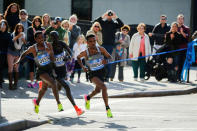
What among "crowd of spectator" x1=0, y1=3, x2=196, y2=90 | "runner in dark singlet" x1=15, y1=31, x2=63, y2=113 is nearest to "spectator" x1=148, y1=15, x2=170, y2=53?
"crowd of spectator" x1=0, y1=3, x2=196, y2=90

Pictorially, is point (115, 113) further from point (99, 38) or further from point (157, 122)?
point (99, 38)

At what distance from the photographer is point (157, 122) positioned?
10.1 metres

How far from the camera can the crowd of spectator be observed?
15328 mm

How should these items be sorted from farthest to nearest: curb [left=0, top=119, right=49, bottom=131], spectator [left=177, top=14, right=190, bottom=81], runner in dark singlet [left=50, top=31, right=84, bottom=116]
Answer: spectator [left=177, top=14, right=190, bottom=81] → runner in dark singlet [left=50, top=31, right=84, bottom=116] → curb [left=0, top=119, right=49, bottom=131]

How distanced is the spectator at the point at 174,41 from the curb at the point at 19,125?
7.82 metres

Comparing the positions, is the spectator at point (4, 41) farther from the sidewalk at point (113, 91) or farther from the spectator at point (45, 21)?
the spectator at point (45, 21)

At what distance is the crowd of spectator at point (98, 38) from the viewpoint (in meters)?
15.3

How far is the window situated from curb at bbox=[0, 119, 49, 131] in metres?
16.2

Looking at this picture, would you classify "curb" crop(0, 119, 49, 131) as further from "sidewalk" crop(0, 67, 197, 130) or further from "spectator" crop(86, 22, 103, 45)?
"spectator" crop(86, 22, 103, 45)

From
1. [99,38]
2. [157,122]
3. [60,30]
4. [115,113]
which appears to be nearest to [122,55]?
[99,38]

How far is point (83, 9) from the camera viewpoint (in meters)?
26.0

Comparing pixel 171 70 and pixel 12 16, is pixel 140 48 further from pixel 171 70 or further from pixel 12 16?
pixel 12 16

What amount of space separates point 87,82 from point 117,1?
31.1 ft

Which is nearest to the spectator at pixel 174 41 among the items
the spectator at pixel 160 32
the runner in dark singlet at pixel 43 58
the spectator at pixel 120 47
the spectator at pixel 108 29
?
the spectator at pixel 160 32
